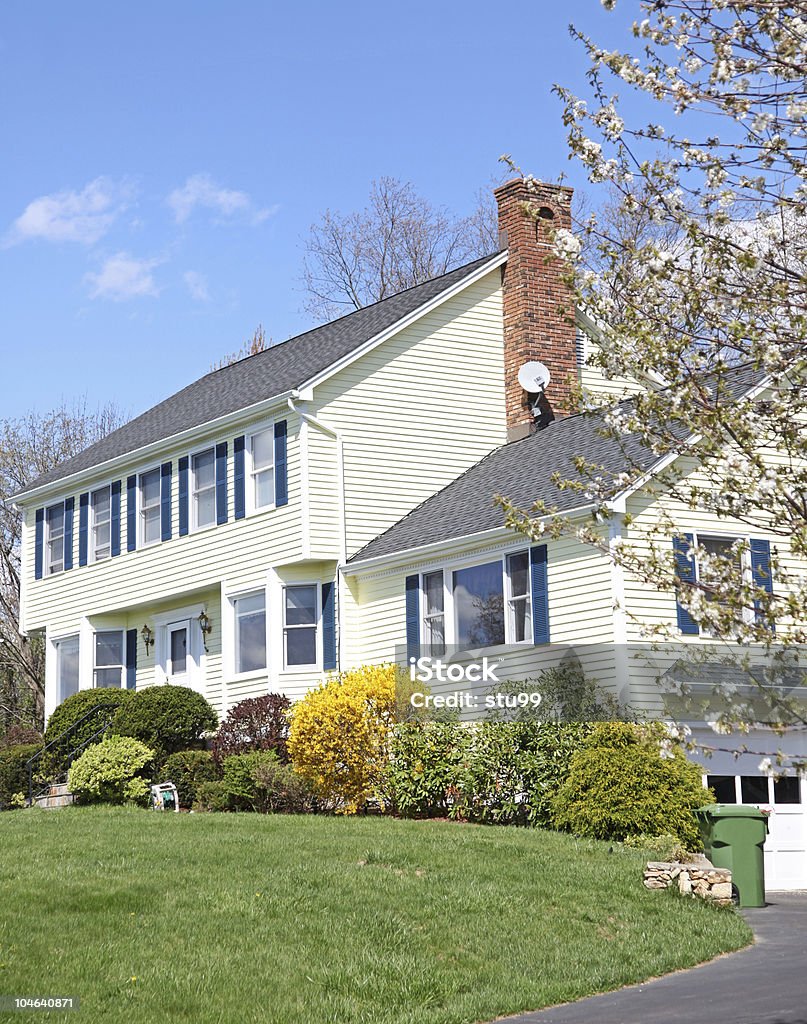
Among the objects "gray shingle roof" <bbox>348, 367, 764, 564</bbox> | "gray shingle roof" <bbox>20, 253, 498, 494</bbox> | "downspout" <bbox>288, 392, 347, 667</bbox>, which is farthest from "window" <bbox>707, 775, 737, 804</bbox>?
"gray shingle roof" <bbox>20, 253, 498, 494</bbox>

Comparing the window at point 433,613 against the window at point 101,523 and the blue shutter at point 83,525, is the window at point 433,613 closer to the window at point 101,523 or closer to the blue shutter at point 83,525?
the window at point 101,523

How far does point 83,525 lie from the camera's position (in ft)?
95.9

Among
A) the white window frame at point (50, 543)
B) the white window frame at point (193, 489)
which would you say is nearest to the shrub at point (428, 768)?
the white window frame at point (193, 489)

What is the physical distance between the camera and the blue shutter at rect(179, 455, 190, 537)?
26.3m

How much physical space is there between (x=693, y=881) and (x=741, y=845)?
1297 millimetres

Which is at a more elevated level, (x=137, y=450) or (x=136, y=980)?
(x=137, y=450)

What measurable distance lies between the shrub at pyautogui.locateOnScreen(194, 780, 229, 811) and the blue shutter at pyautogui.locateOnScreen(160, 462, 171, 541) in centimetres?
657

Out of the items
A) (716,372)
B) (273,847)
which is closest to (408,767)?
(273,847)

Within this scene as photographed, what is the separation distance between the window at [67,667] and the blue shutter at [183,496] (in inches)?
186

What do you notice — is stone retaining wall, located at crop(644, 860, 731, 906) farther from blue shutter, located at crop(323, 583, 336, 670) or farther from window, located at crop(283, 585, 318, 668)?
→ window, located at crop(283, 585, 318, 668)

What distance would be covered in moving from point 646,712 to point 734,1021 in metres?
9.21

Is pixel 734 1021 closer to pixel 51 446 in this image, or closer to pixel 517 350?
pixel 517 350

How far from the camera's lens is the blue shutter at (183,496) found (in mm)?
26312

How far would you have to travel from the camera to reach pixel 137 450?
2717 centimetres
